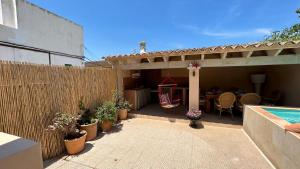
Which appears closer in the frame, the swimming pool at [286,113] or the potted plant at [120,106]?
the swimming pool at [286,113]

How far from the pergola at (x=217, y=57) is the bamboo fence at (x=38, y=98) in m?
2.44

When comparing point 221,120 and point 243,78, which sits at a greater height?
point 243,78

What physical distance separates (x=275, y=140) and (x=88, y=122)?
5.00 meters

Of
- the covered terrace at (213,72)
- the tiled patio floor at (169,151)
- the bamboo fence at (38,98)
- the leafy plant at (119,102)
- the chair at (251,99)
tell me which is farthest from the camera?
the leafy plant at (119,102)

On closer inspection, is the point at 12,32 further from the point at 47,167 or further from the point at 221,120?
the point at 221,120

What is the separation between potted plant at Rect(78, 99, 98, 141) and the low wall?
4.73 metres

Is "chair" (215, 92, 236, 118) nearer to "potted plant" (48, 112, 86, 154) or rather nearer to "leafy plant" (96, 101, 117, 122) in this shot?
"leafy plant" (96, 101, 117, 122)

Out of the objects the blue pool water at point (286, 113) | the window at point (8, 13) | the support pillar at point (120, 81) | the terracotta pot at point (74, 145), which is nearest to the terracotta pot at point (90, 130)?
the terracotta pot at point (74, 145)

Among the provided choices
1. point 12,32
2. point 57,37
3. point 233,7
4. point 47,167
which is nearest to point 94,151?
point 47,167

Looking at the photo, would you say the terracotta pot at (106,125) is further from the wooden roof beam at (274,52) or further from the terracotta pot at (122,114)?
the wooden roof beam at (274,52)

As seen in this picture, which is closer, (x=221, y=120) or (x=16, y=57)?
(x=221, y=120)

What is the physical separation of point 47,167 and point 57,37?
965 centimetres

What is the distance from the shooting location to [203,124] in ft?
18.7

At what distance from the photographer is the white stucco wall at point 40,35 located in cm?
760
